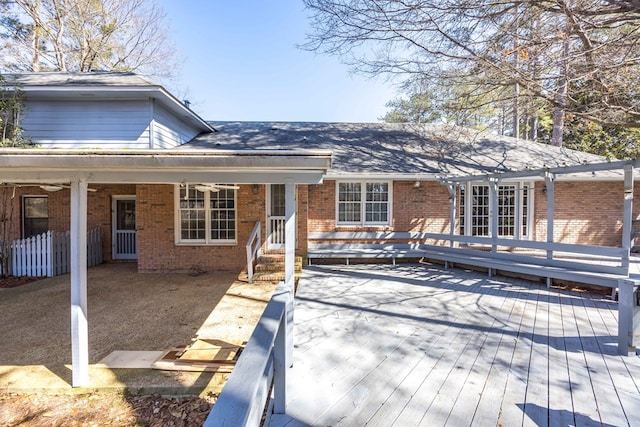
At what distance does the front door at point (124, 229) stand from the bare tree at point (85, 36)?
11537mm

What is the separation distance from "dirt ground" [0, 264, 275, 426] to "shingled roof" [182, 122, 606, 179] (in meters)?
4.44

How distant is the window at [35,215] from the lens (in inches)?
378

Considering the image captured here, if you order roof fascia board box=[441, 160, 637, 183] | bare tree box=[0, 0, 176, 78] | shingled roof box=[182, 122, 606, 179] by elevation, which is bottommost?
roof fascia board box=[441, 160, 637, 183]

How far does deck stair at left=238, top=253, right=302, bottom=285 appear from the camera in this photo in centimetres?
768

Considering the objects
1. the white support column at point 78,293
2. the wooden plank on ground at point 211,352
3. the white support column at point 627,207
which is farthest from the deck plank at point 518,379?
the white support column at point 78,293

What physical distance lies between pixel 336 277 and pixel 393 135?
7.12 m

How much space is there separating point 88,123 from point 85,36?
12.2m

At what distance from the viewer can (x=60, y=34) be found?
1536 cm

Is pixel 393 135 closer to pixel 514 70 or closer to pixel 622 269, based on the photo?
pixel 514 70

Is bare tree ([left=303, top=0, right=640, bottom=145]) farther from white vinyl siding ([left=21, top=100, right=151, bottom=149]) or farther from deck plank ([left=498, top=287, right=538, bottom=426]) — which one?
deck plank ([left=498, top=287, right=538, bottom=426])

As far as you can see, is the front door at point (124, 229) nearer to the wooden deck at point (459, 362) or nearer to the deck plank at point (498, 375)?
the wooden deck at point (459, 362)

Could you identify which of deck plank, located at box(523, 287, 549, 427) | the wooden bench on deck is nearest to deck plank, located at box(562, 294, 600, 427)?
deck plank, located at box(523, 287, 549, 427)

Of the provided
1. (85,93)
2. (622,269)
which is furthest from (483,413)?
(85,93)

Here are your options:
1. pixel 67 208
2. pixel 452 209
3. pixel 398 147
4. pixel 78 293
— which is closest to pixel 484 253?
pixel 452 209
